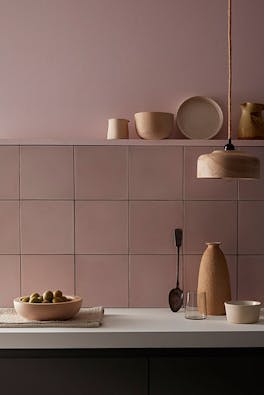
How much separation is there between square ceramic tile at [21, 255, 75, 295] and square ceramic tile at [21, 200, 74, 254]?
3cm

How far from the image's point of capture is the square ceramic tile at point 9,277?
8.96 ft

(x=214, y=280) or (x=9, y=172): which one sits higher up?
(x=9, y=172)

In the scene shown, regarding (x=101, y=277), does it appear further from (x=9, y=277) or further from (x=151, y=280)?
(x=9, y=277)

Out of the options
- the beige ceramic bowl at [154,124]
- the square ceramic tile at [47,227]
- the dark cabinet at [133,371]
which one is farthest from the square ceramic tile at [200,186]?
the dark cabinet at [133,371]

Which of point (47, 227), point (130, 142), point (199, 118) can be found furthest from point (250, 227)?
point (47, 227)

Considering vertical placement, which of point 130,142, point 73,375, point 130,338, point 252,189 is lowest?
point 73,375

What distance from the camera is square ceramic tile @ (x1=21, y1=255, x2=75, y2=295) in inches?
107

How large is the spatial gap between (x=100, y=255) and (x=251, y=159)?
0.89m

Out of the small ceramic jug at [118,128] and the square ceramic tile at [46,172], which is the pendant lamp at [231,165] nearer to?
the small ceramic jug at [118,128]

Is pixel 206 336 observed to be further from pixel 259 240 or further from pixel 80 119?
pixel 80 119

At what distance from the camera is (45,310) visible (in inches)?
91.0

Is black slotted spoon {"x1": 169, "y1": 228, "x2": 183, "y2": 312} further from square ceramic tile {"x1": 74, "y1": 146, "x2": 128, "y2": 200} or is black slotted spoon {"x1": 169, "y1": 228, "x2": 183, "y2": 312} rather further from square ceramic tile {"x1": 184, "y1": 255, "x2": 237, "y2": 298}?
square ceramic tile {"x1": 74, "y1": 146, "x2": 128, "y2": 200}

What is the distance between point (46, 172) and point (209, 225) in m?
0.73

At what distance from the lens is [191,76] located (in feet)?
9.08
